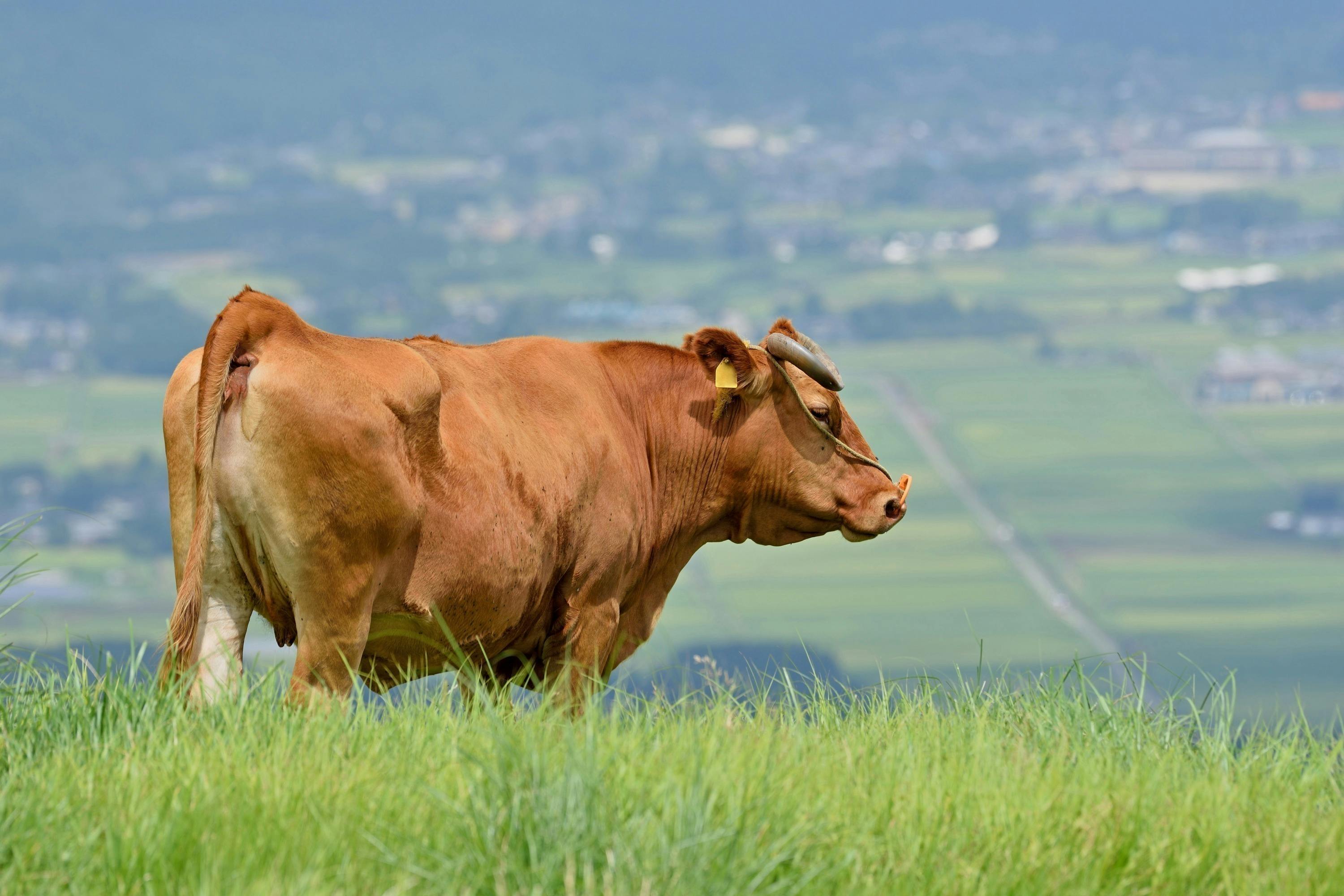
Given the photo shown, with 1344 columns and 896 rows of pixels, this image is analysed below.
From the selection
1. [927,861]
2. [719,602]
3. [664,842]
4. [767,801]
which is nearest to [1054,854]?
[927,861]

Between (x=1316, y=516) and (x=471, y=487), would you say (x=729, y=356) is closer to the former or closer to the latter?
(x=471, y=487)

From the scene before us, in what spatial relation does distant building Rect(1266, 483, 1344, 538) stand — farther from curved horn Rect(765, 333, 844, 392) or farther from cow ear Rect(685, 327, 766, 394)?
cow ear Rect(685, 327, 766, 394)

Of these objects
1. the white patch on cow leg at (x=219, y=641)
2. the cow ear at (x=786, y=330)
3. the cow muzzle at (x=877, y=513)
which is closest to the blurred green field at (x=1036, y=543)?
the cow muzzle at (x=877, y=513)

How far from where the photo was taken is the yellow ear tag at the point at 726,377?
27.8 ft

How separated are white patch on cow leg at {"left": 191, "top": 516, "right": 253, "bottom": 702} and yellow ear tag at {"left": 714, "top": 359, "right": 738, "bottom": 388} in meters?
2.78

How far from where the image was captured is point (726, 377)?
27.8 ft

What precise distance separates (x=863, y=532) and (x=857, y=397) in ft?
544

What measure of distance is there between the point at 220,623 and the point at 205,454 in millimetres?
811

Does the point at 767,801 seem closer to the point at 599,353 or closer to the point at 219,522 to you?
the point at 219,522

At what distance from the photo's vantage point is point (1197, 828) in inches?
209

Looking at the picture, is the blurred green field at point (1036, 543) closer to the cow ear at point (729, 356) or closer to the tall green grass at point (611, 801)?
the cow ear at point (729, 356)

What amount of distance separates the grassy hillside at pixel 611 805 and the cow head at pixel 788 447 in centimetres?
238

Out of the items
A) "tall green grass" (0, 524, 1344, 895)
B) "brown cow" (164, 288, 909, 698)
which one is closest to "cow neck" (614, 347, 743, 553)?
"brown cow" (164, 288, 909, 698)

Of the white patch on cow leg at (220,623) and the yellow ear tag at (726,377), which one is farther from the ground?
the yellow ear tag at (726,377)
